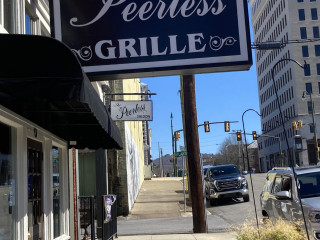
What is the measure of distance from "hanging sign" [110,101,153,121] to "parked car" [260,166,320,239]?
398 centimetres

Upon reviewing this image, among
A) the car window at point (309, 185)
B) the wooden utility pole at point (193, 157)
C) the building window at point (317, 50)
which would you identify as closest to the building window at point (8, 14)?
the wooden utility pole at point (193, 157)

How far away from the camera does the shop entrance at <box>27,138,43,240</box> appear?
21.2 ft

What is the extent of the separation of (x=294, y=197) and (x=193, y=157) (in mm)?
3129

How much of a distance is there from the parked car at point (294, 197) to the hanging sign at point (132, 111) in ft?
13.1

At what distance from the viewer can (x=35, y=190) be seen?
6.75m

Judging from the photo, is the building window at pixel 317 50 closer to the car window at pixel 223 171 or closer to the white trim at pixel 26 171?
the car window at pixel 223 171

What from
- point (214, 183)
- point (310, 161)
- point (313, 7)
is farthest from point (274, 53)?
point (214, 183)

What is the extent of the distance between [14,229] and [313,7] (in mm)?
79863

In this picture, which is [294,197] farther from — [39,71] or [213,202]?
[213,202]

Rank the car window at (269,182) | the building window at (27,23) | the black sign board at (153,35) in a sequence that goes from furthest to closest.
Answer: the car window at (269,182) < the building window at (27,23) < the black sign board at (153,35)

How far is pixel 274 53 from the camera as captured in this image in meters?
80.5

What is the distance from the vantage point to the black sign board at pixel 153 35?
6199 mm

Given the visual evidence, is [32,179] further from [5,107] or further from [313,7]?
[313,7]

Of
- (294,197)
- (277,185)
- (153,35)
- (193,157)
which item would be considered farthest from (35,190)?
(277,185)
